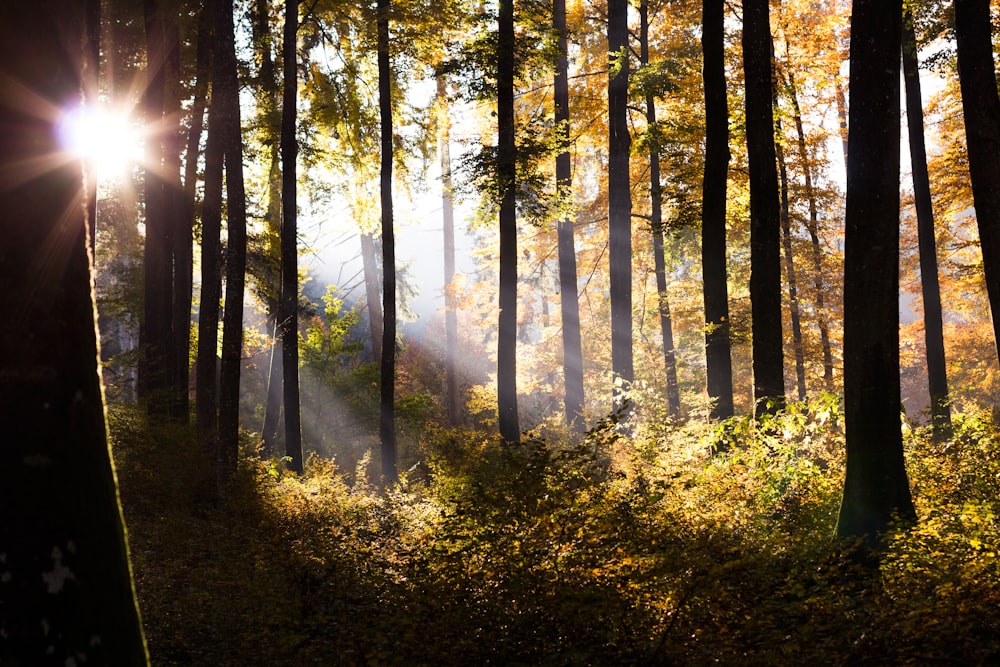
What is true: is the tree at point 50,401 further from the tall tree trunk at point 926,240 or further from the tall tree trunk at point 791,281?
the tall tree trunk at point 791,281

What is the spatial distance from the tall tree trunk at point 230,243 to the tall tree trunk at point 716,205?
7803mm

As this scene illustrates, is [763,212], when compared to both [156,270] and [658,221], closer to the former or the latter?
[658,221]

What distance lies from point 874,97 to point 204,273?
12.4 meters

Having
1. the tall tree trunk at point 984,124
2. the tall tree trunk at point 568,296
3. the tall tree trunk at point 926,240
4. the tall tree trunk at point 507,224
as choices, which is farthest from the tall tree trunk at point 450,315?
the tall tree trunk at point 984,124

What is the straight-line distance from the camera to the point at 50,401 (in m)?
2.79

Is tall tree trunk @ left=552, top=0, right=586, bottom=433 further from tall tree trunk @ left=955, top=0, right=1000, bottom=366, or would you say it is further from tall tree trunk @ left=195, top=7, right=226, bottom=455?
tall tree trunk @ left=955, top=0, right=1000, bottom=366

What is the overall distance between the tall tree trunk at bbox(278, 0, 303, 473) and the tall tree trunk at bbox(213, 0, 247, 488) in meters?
2.00

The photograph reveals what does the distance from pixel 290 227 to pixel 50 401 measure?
42.6ft

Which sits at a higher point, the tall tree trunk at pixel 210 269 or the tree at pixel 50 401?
the tall tree trunk at pixel 210 269

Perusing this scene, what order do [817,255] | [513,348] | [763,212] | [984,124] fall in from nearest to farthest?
1. [984,124]
2. [763,212]
3. [513,348]
4. [817,255]

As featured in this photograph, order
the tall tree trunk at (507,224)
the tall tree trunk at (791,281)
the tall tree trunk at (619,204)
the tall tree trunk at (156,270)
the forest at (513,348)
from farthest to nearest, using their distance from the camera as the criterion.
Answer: the tall tree trunk at (791,281), the tall tree trunk at (619,204), the tall tree trunk at (156,270), the tall tree trunk at (507,224), the forest at (513,348)

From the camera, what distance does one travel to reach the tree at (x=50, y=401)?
8.77 feet

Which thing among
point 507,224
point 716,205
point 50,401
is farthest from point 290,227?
point 50,401

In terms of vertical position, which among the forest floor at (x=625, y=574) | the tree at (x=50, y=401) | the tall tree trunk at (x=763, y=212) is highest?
the tall tree trunk at (x=763, y=212)
